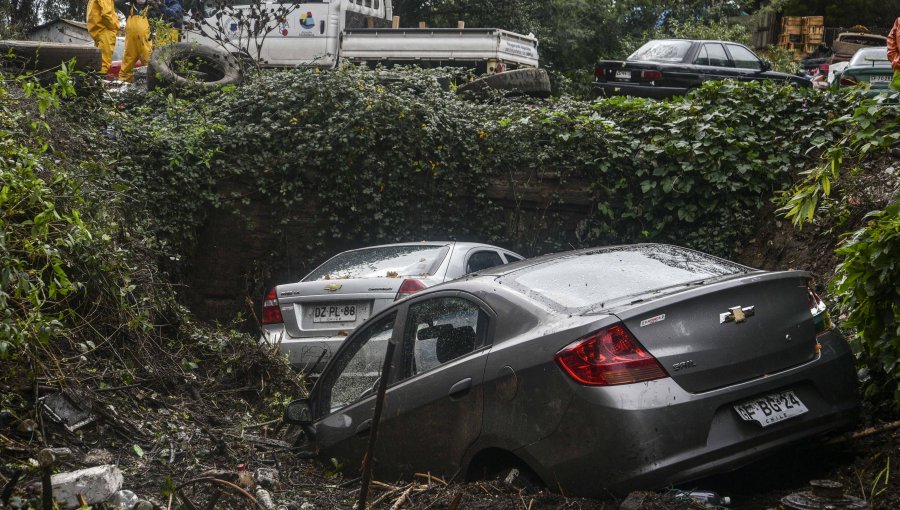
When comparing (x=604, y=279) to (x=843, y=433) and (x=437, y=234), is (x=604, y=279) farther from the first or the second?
(x=437, y=234)

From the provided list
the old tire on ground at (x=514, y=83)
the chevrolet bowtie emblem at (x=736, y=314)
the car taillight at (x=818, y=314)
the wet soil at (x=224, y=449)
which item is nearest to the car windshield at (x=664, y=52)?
the old tire on ground at (x=514, y=83)

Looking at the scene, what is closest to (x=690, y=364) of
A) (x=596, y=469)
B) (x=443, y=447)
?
(x=596, y=469)

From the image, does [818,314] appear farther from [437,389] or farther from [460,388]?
[437,389]

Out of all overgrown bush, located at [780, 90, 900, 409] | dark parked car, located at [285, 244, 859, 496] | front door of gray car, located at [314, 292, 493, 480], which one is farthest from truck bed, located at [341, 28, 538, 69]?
dark parked car, located at [285, 244, 859, 496]

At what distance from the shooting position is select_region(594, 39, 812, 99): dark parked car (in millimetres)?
16312

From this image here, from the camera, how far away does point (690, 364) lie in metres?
4.43

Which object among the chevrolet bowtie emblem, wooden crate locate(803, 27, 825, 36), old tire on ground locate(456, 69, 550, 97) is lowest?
the chevrolet bowtie emblem

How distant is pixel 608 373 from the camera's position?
4312mm

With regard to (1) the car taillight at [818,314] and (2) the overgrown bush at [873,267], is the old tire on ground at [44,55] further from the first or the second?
(1) the car taillight at [818,314]

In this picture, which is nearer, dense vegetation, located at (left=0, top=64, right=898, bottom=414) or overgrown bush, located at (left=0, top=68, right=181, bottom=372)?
overgrown bush, located at (left=0, top=68, right=181, bottom=372)

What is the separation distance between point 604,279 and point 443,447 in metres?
1.27

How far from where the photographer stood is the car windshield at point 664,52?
55.0 ft

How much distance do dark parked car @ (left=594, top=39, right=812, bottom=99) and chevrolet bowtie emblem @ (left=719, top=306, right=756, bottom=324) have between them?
12028mm

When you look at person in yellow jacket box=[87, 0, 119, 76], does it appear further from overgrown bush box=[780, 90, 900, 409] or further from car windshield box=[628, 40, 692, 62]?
overgrown bush box=[780, 90, 900, 409]
